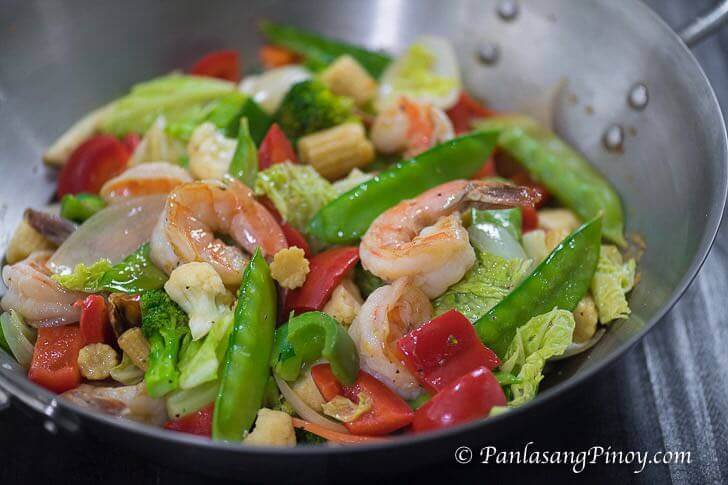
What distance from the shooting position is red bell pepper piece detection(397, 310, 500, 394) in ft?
7.38

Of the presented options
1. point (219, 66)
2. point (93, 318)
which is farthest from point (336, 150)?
point (93, 318)

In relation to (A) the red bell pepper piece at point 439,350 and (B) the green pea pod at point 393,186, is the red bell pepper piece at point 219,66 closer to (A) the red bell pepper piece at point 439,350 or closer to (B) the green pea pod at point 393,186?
(B) the green pea pod at point 393,186

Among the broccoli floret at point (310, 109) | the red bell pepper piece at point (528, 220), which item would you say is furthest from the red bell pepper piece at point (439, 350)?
the broccoli floret at point (310, 109)

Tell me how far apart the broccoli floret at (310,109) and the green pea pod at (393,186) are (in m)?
0.55

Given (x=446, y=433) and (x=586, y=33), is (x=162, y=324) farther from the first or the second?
(x=586, y=33)

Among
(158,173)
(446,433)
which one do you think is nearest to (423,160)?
(158,173)

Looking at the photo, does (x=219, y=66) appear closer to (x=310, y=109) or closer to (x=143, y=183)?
(x=310, y=109)

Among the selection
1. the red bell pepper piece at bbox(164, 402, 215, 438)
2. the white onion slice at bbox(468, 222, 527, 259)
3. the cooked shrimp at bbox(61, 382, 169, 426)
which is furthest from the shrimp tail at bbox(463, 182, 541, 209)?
the cooked shrimp at bbox(61, 382, 169, 426)

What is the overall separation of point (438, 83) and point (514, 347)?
158 centimetres

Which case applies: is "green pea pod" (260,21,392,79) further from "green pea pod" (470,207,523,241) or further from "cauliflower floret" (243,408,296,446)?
"cauliflower floret" (243,408,296,446)

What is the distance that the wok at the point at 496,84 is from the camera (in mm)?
2264

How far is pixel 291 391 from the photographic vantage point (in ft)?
7.57

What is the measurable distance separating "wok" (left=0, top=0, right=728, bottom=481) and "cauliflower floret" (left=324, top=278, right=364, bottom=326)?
538 mm

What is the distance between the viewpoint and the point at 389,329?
2262 millimetres
